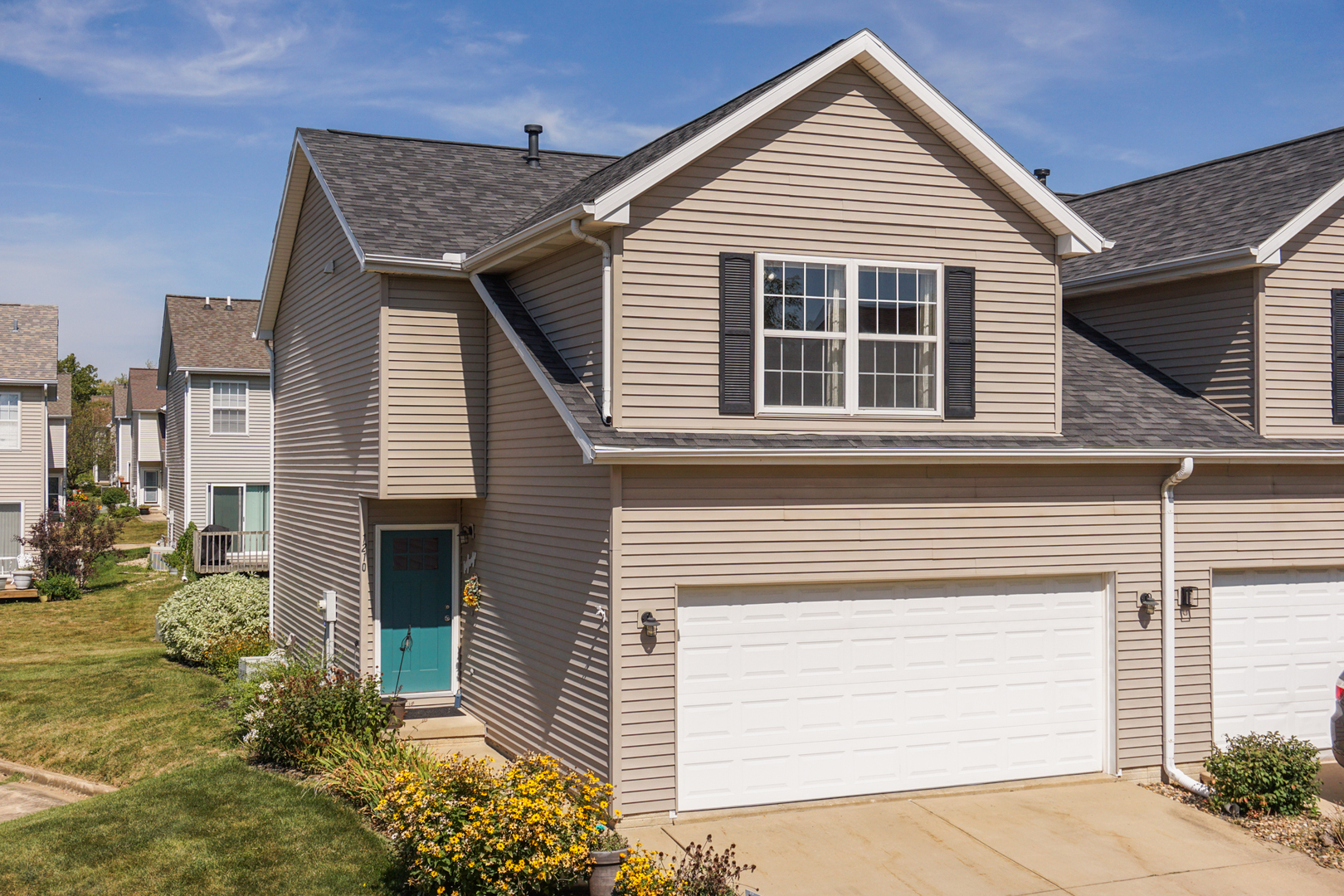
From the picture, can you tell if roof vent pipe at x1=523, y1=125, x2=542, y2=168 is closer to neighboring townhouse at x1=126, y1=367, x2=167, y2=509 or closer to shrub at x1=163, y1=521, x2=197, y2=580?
shrub at x1=163, y1=521, x2=197, y2=580

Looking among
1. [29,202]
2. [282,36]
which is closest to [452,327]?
[282,36]

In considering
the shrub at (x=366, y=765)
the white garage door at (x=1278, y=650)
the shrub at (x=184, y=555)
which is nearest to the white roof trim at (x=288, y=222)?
the shrub at (x=366, y=765)

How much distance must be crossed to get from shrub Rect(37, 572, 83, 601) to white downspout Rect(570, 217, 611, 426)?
22471 mm

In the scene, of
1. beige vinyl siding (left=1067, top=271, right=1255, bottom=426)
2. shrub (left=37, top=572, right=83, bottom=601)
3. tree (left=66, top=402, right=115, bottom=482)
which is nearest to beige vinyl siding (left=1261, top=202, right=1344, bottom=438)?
beige vinyl siding (left=1067, top=271, right=1255, bottom=426)

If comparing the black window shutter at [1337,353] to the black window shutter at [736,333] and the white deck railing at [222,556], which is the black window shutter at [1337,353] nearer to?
the black window shutter at [736,333]

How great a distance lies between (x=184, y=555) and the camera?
93.5 feet

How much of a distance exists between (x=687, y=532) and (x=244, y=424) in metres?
25.9

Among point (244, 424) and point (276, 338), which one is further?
point (244, 424)

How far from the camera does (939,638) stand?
10562 millimetres

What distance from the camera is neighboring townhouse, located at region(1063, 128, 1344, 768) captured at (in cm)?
1157

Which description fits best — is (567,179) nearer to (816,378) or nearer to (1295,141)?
(816,378)

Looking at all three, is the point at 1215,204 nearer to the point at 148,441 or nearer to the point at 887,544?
the point at 887,544

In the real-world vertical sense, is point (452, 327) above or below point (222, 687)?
above

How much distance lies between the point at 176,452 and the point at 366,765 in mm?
27169
